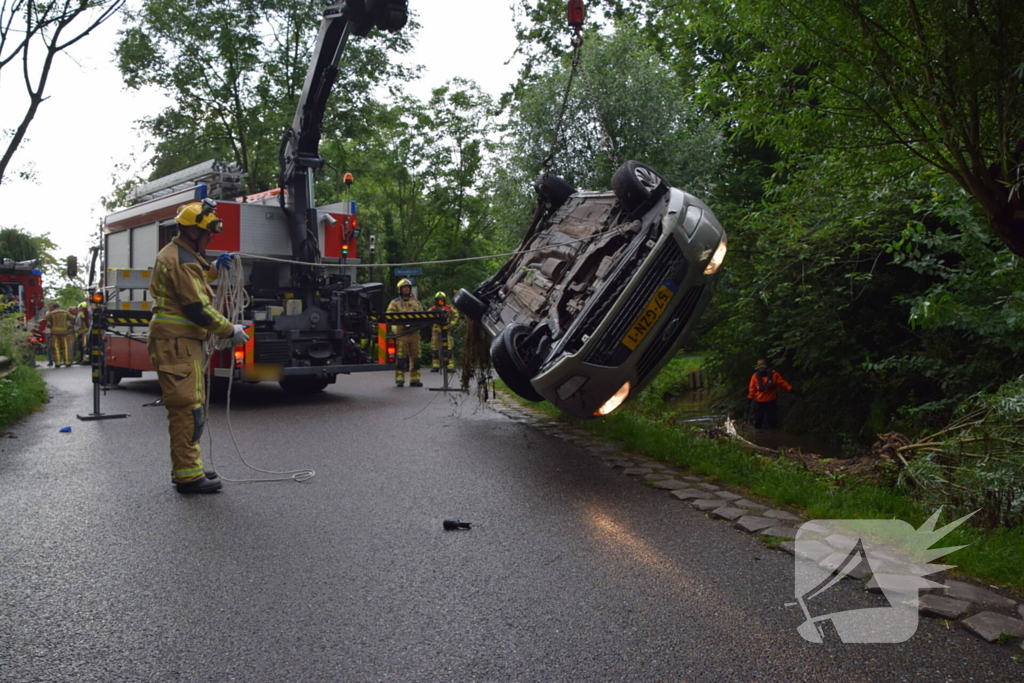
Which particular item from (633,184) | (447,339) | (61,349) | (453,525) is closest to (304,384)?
(447,339)

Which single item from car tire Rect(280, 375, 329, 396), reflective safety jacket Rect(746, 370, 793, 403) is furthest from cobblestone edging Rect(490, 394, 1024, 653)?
car tire Rect(280, 375, 329, 396)

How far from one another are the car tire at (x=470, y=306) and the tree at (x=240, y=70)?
610 inches

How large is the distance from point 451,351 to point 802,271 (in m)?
5.75

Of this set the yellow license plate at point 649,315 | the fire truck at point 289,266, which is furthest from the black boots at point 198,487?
the fire truck at point 289,266

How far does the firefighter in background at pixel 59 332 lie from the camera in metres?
22.6

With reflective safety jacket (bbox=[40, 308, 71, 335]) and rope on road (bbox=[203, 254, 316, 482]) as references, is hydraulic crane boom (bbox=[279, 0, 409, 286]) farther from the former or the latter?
reflective safety jacket (bbox=[40, 308, 71, 335])

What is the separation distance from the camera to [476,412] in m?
10.6

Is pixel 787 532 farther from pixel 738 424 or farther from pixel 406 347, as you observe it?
pixel 406 347

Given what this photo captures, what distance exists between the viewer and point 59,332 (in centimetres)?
2288

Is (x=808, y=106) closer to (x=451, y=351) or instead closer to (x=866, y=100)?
(x=866, y=100)

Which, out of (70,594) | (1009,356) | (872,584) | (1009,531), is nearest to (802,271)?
(1009,356)

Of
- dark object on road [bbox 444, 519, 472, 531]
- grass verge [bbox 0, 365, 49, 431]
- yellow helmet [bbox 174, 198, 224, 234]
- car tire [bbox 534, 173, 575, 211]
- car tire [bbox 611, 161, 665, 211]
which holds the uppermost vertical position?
car tire [bbox 534, 173, 575, 211]

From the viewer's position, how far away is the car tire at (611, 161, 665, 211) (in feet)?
24.5

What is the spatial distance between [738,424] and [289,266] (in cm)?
750
